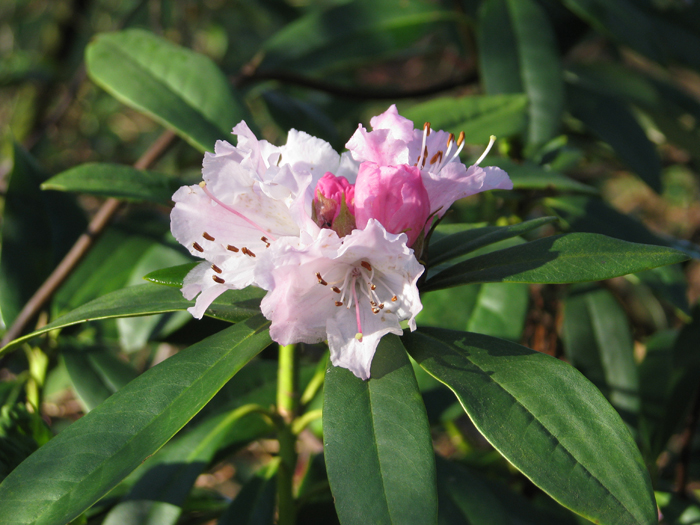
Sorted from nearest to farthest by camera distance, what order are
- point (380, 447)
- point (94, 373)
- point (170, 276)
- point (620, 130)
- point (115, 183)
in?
point (380, 447) → point (170, 276) → point (115, 183) → point (94, 373) → point (620, 130)

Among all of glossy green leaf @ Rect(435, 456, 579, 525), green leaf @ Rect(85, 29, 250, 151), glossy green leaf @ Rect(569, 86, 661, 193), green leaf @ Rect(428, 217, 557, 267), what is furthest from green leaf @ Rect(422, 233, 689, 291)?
glossy green leaf @ Rect(569, 86, 661, 193)

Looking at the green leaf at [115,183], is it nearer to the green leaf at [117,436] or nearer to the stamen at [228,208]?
the stamen at [228,208]

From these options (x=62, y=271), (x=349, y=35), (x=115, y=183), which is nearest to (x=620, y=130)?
(x=349, y=35)

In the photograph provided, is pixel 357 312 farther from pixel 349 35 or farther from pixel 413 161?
pixel 349 35

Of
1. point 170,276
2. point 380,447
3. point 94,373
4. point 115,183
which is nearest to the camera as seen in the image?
point 380,447

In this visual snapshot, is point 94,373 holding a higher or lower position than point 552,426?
lower

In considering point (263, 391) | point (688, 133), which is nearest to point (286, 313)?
point (263, 391)
